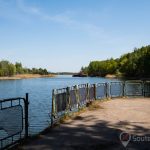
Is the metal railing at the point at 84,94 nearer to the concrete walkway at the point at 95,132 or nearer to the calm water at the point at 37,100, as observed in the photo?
the concrete walkway at the point at 95,132

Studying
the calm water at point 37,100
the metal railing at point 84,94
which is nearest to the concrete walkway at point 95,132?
the metal railing at point 84,94

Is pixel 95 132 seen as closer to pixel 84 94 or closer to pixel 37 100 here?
pixel 84 94

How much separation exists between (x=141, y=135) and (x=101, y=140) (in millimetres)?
1554

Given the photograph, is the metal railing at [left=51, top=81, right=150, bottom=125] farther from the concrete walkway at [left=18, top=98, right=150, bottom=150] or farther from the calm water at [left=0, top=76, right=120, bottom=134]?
the calm water at [left=0, top=76, right=120, bottom=134]

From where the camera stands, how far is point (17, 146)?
10.1 m

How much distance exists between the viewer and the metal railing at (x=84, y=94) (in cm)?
1512

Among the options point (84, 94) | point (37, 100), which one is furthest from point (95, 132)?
point (37, 100)

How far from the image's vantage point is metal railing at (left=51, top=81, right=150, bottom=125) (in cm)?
1512

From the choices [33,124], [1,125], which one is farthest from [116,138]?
[33,124]

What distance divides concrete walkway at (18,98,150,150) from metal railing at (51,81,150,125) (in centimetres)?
84

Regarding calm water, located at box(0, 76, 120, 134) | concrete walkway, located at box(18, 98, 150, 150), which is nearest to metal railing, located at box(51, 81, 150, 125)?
concrete walkway, located at box(18, 98, 150, 150)

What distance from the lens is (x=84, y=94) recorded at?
2077 cm

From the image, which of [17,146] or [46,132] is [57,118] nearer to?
[46,132]

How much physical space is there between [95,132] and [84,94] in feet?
28.8
